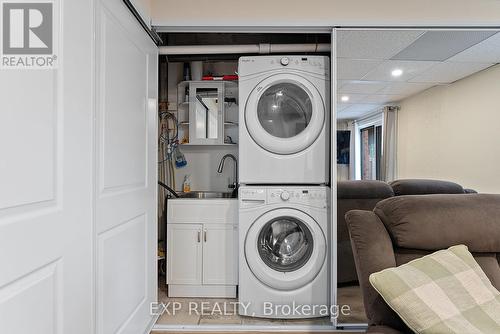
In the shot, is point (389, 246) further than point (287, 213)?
No

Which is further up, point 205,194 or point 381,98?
point 381,98

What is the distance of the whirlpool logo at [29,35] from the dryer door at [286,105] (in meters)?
1.33

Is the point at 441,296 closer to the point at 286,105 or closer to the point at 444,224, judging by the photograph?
the point at 444,224

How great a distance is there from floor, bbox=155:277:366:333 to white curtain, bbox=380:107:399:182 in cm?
89

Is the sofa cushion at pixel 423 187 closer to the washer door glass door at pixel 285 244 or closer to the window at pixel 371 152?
the window at pixel 371 152

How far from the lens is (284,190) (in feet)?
7.06

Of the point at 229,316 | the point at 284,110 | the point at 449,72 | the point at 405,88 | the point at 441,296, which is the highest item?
the point at 449,72

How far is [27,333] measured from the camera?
35.6 inches

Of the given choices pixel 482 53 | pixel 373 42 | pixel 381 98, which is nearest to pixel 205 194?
pixel 381 98

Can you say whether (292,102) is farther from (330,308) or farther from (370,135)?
(330,308)

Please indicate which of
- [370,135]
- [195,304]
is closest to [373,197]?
[370,135]

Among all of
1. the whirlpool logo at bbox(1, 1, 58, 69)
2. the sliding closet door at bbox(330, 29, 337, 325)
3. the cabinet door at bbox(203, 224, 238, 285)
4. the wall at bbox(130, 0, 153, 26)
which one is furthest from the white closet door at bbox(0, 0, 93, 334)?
the sliding closet door at bbox(330, 29, 337, 325)

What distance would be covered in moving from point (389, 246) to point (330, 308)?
1.17 m

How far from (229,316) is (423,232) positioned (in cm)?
157
